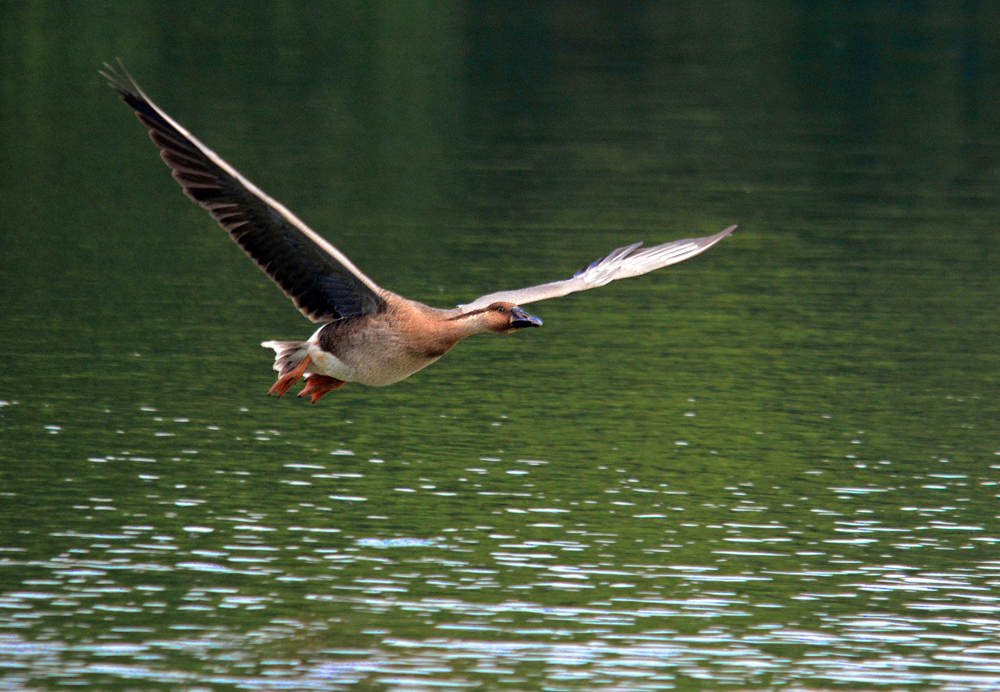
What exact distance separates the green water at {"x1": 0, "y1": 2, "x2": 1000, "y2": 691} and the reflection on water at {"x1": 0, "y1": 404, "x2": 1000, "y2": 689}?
6 cm

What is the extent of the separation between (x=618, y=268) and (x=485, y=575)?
3.62 metres

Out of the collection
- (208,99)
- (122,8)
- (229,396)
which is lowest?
(229,396)

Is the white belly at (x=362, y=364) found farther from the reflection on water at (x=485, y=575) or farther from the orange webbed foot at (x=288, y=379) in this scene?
the reflection on water at (x=485, y=575)

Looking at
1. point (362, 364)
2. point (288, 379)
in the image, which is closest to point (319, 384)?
point (362, 364)

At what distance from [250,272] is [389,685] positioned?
1979 cm

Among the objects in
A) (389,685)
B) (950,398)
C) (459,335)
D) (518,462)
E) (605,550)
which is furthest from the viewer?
(950,398)

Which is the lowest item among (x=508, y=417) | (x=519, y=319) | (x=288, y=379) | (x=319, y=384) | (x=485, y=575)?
(x=485, y=575)

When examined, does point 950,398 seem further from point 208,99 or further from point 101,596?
point 208,99

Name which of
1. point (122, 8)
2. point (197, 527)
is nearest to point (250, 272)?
point (197, 527)

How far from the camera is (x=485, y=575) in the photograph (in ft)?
63.1

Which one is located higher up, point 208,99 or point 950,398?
point 208,99

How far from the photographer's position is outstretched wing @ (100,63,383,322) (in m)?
15.4

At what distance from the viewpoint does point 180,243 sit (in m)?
37.1

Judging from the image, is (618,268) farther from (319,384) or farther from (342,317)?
(319,384)
